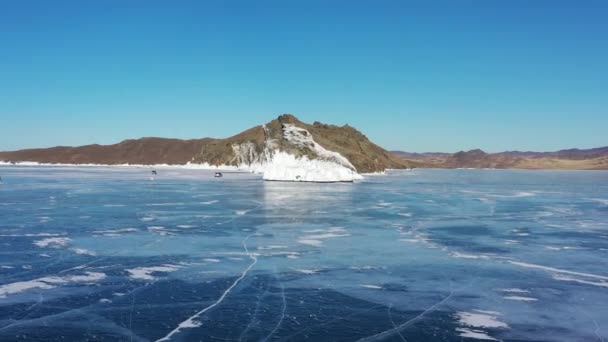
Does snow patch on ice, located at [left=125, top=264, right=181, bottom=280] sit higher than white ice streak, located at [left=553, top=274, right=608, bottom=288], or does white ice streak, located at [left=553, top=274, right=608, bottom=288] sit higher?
snow patch on ice, located at [left=125, top=264, right=181, bottom=280]

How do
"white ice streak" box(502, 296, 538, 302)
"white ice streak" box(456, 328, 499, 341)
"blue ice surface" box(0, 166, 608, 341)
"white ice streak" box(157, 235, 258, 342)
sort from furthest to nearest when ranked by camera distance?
"white ice streak" box(502, 296, 538, 302)
"blue ice surface" box(0, 166, 608, 341)
"white ice streak" box(157, 235, 258, 342)
"white ice streak" box(456, 328, 499, 341)

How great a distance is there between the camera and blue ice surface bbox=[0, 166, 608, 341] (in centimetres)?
1109

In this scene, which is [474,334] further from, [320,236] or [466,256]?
[320,236]

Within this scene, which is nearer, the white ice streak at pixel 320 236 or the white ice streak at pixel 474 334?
the white ice streak at pixel 474 334

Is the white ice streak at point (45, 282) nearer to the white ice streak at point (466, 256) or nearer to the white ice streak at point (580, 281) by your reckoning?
the white ice streak at point (466, 256)

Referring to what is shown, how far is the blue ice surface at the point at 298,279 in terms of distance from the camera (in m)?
11.1

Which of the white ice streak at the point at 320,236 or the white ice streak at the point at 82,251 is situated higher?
the white ice streak at the point at 82,251

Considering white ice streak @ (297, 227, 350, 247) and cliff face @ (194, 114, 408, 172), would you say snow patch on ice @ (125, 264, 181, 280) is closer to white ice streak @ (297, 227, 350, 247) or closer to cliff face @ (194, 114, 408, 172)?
white ice streak @ (297, 227, 350, 247)

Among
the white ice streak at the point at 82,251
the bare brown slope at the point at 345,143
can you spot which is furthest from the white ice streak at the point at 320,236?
the bare brown slope at the point at 345,143

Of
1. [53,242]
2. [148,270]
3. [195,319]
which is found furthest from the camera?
[53,242]

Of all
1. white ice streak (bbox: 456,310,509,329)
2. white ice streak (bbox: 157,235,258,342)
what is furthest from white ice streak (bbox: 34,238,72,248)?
white ice streak (bbox: 456,310,509,329)

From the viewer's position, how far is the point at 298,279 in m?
15.5

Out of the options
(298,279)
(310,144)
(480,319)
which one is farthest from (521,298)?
(310,144)

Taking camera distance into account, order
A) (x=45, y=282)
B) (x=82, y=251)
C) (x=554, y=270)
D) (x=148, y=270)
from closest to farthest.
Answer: (x=45, y=282) → (x=148, y=270) → (x=554, y=270) → (x=82, y=251)
